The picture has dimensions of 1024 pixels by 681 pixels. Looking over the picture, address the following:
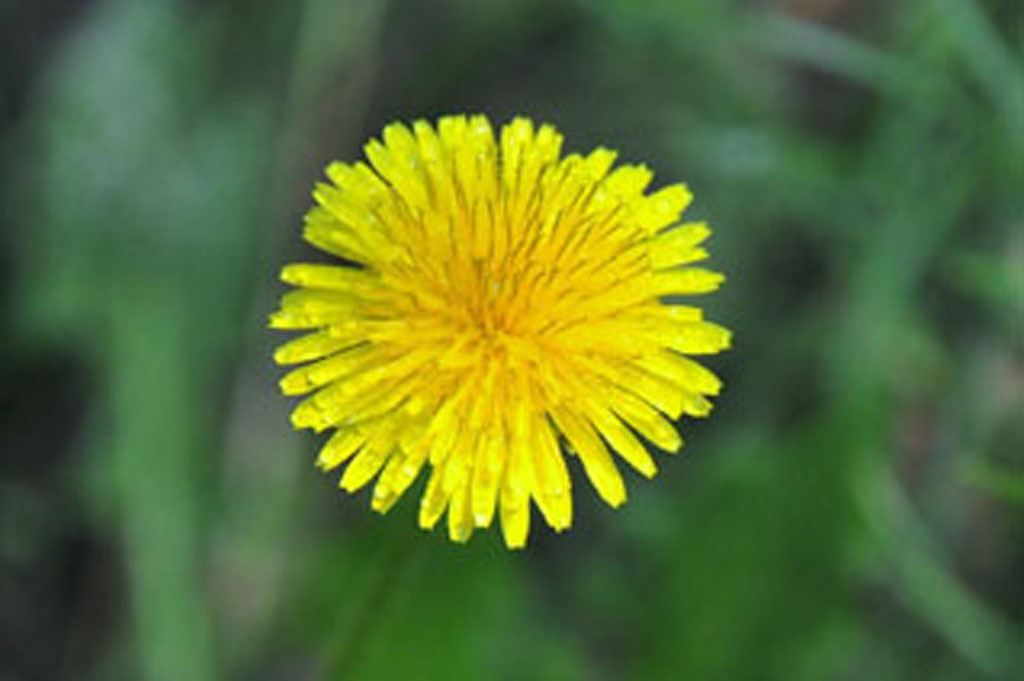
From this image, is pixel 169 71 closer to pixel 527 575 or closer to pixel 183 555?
pixel 183 555

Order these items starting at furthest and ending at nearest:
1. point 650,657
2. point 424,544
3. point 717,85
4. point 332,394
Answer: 1. point 717,85
2. point 650,657
3. point 424,544
4. point 332,394

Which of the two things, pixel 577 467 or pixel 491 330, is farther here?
pixel 577 467

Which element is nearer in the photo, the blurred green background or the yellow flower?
the yellow flower

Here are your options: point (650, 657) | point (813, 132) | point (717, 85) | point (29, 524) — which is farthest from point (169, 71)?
point (650, 657)

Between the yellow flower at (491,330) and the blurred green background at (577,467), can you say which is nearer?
the yellow flower at (491,330)
